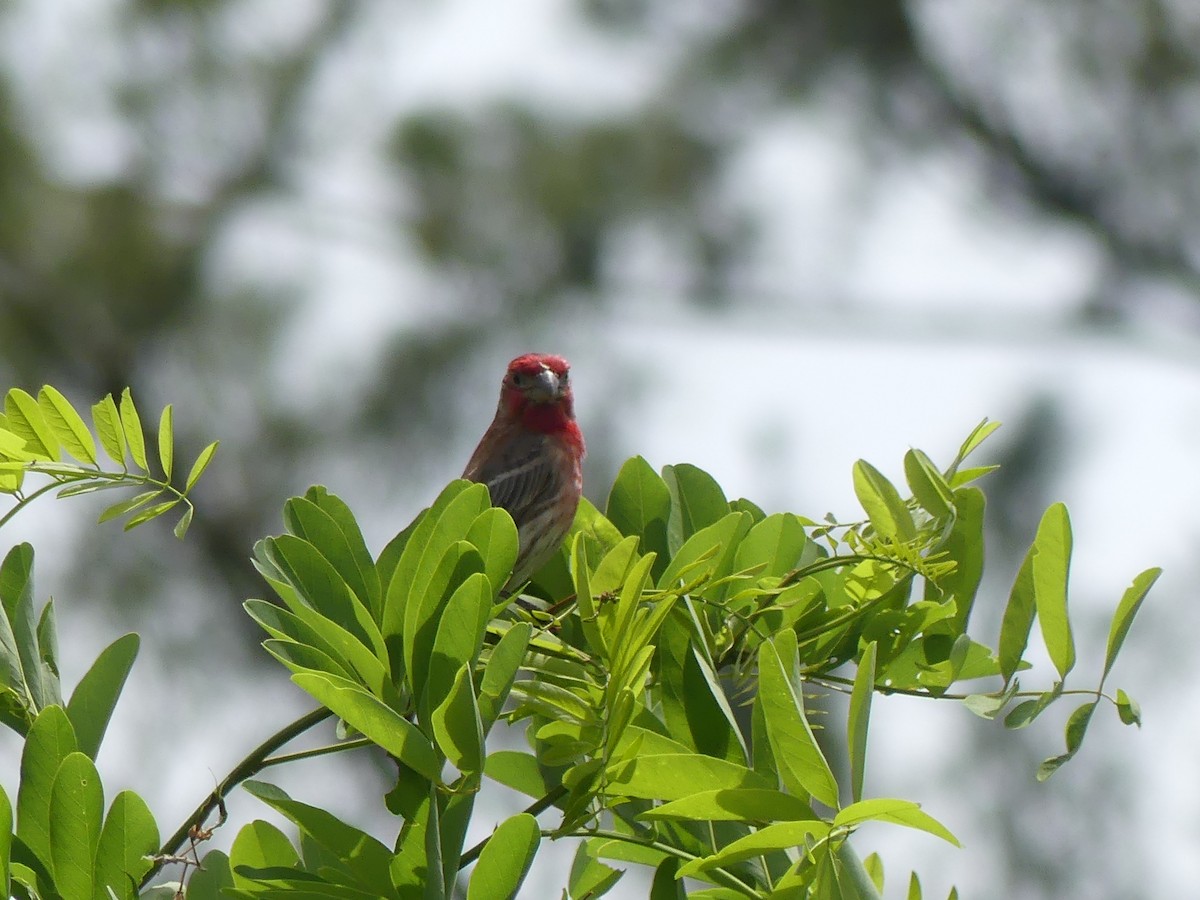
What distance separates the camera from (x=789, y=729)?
1.18 metres

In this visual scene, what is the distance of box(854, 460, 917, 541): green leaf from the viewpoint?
161 centimetres

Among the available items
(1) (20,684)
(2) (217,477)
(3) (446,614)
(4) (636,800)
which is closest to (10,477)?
(1) (20,684)

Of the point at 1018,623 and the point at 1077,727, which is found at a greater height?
the point at 1018,623

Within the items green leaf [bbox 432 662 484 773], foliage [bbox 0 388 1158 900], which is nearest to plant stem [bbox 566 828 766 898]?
foliage [bbox 0 388 1158 900]

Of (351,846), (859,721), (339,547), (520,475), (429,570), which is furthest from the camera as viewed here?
(520,475)

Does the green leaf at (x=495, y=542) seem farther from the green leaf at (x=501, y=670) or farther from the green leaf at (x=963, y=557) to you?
the green leaf at (x=963, y=557)

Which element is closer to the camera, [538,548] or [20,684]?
[20,684]

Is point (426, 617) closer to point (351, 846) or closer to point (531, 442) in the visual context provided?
point (351, 846)

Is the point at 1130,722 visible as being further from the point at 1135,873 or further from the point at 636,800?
the point at 1135,873

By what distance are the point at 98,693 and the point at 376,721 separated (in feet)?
1.41

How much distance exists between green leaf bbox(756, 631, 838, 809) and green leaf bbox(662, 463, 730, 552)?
637 millimetres

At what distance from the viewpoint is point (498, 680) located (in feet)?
4.04

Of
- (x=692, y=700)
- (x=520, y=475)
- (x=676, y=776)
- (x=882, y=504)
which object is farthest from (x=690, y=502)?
(x=520, y=475)

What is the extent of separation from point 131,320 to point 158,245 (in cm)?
54
